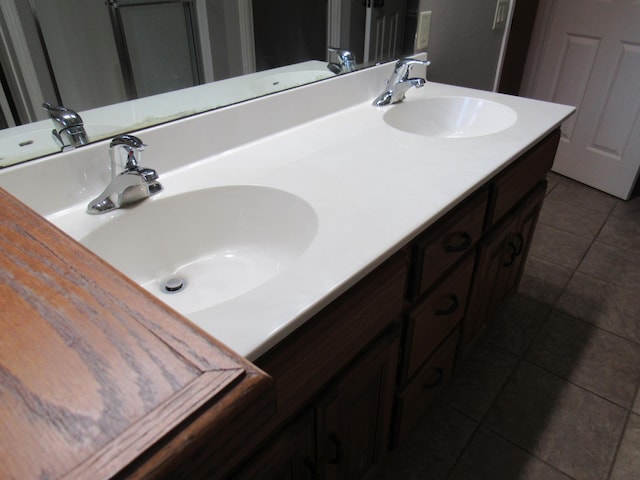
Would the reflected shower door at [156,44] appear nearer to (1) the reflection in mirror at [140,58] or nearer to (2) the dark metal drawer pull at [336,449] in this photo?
(1) the reflection in mirror at [140,58]

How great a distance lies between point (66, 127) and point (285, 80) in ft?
1.84

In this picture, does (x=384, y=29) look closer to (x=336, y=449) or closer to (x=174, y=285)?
(x=174, y=285)

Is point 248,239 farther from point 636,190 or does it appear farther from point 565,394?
point 636,190

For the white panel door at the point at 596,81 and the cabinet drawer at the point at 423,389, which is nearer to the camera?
the cabinet drawer at the point at 423,389

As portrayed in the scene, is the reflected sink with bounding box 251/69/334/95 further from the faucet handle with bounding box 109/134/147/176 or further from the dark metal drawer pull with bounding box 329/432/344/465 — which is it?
the dark metal drawer pull with bounding box 329/432/344/465

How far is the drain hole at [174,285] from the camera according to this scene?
2.72 ft

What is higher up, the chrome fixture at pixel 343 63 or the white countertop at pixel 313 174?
the chrome fixture at pixel 343 63

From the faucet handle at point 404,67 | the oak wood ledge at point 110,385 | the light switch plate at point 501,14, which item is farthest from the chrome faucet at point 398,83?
the oak wood ledge at point 110,385

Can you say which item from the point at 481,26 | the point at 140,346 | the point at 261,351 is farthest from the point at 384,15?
the point at 140,346

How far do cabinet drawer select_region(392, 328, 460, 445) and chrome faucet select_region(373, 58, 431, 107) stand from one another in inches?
→ 27.2

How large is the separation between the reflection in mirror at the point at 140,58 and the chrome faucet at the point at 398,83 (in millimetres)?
225

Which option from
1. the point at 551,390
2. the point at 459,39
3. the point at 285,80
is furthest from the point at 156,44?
the point at 551,390

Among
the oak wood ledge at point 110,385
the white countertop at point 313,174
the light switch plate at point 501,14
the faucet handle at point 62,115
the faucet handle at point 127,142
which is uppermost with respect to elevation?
the light switch plate at point 501,14

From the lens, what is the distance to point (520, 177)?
3.93ft
